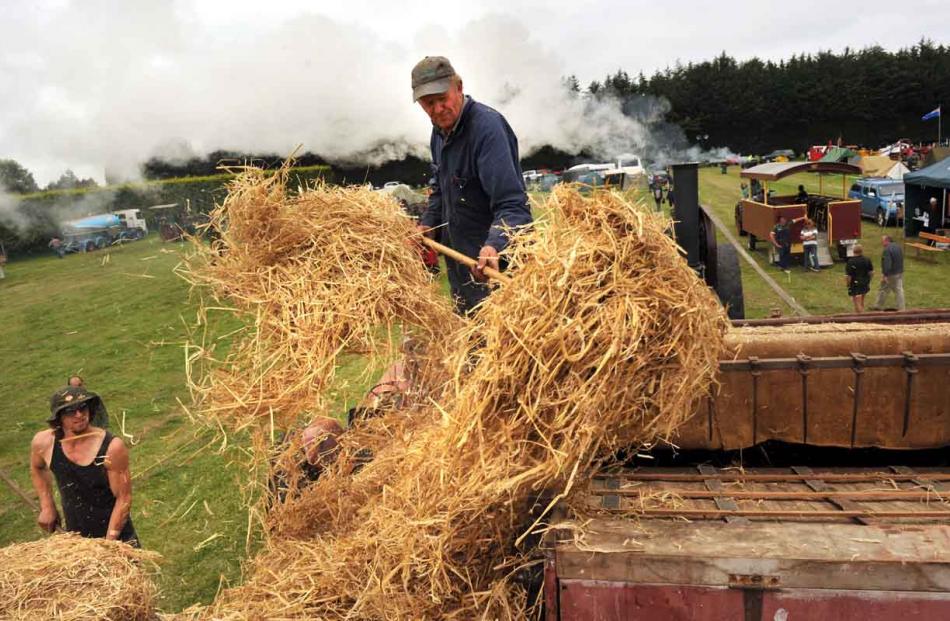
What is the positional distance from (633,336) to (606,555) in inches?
29.2

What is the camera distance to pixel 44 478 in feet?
14.1

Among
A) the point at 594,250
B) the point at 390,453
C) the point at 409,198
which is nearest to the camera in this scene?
the point at 594,250

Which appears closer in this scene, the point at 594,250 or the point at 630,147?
the point at 594,250

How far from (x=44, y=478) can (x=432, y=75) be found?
Answer: 343 centimetres

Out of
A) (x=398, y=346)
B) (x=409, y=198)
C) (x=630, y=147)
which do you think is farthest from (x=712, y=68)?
(x=398, y=346)

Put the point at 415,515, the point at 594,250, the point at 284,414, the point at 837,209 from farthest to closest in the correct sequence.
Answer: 1. the point at 837,209
2. the point at 284,414
3. the point at 415,515
4. the point at 594,250

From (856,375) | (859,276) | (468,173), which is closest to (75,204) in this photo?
(859,276)

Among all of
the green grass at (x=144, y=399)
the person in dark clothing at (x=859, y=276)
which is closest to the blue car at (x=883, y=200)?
the person in dark clothing at (x=859, y=276)

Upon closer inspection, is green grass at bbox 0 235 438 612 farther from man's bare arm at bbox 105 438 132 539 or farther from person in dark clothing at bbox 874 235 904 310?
person in dark clothing at bbox 874 235 904 310

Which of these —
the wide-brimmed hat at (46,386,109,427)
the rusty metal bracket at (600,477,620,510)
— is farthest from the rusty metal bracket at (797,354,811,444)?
the wide-brimmed hat at (46,386,109,427)

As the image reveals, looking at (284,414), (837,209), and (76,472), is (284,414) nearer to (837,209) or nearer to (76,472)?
(76,472)

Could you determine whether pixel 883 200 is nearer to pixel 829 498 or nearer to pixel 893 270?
pixel 893 270

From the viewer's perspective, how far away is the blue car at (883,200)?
62.8 ft

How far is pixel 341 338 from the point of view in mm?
3115
